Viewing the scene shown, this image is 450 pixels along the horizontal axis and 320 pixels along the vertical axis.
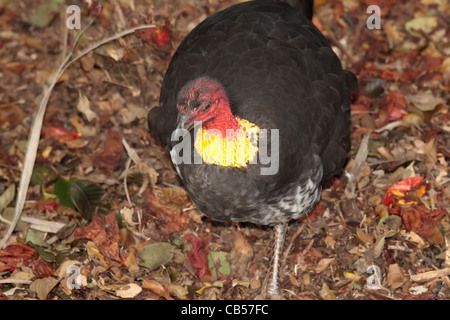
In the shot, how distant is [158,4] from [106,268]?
2.81 metres

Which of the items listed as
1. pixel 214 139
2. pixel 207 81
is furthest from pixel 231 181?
pixel 207 81

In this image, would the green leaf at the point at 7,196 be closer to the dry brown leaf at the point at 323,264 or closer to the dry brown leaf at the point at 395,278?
the dry brown leaf at the point at 323,264

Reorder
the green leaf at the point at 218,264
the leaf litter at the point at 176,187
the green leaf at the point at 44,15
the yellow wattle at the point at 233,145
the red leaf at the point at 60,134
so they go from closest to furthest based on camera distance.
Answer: the yellow wattle at the point at 233,145
the leaf litter at the point at 176,187
the green leaf at the point at 218,264
the red leaf at the point at 60,134
the green leaf at the point at 44,15

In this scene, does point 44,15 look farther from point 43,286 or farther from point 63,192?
point 43,286

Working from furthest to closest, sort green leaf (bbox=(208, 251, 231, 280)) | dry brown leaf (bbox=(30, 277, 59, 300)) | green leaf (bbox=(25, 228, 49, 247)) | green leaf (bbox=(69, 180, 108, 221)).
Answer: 1. green leaf (bbox=(69, 180, 108, 221))
2. green leaf (bbox=(25, 228, 49, 247))
3. green leaf (bbox=(208, 251, 231, 280))
4. dry brown leaf (bbox=(30, 277, 59, 300))

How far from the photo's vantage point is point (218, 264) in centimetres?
515

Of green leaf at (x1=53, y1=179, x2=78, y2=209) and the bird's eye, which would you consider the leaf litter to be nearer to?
green leaf at (x1=53, y1=179, x2=78, y2=209)

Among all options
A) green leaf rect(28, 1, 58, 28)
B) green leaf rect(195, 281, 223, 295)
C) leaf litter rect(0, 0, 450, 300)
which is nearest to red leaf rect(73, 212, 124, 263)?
leaf litter rect(0, 0, 450, 300)

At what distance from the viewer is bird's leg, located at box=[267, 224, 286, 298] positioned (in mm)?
4980

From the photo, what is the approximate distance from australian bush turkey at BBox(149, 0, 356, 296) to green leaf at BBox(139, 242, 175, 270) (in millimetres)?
632

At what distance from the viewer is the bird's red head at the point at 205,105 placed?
4.14 metres

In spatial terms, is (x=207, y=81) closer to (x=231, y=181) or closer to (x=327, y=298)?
(x=231, y=181)

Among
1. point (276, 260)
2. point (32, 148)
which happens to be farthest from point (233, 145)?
point (32, 148)

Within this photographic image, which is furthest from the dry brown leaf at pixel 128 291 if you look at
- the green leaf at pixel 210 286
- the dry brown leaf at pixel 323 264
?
the dry brown leaf at pixel 323 264
